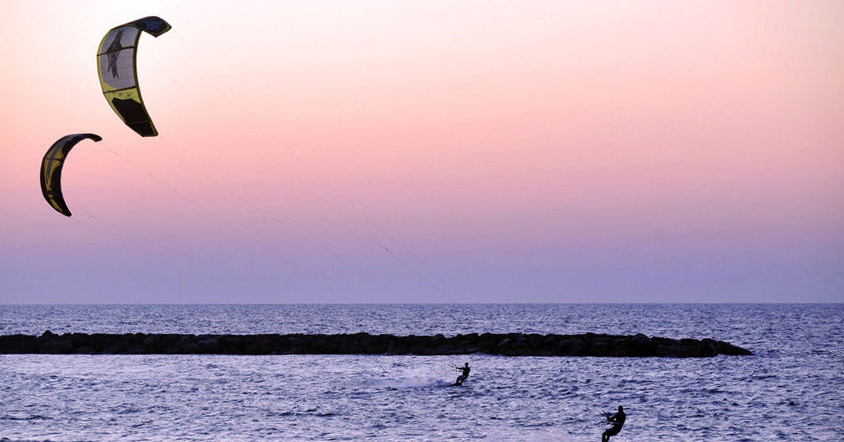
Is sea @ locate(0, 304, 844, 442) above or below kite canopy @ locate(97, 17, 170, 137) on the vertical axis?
below

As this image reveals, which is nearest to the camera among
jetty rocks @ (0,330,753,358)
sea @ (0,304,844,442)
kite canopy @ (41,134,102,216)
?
sea @ (0,304,844,442)

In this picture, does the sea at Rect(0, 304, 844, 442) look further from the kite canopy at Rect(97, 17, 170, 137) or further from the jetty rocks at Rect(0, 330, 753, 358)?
the kite canopy at Rect(97, 17, 170, 137)

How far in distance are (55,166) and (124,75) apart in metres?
5.44

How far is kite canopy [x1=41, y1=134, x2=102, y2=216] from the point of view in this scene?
32062mm

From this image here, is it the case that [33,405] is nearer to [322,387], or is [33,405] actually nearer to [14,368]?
[322,387]

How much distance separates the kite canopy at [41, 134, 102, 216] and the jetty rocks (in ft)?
85.1

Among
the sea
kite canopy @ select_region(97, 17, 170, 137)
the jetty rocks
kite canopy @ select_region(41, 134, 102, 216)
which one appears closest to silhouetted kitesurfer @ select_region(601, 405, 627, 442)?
the sea

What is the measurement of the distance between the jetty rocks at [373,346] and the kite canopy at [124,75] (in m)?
30.0

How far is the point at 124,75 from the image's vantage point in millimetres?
28594

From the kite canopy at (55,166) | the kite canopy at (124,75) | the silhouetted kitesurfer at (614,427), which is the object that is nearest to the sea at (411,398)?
the silhouetted kitesurfer at (614,427)

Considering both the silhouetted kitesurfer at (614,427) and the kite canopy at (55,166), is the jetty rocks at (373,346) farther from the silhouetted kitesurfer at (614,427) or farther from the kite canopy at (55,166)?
the silhouetted kitesurfer at (614,427)

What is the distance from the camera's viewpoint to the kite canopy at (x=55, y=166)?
105 feet

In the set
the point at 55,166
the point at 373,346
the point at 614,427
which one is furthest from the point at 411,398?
the point at 373,346

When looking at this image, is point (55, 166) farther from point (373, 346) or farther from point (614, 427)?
point (373, 346)
